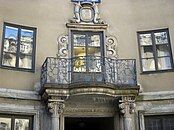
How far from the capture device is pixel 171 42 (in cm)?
1358

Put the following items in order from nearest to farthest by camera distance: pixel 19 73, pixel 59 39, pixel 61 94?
pixel 61 94
pixel 19 73
pixel 59 39

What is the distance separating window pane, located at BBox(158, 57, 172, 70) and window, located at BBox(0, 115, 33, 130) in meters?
5.24

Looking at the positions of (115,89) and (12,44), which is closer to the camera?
(115,89)

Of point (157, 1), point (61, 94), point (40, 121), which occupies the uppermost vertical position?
point (157, 1)

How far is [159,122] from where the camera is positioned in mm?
12727

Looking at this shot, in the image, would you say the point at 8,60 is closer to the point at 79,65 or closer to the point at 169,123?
the point at 79,65

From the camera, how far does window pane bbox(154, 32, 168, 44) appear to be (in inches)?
540

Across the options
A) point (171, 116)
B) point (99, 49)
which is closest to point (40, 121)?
point (99, 49)

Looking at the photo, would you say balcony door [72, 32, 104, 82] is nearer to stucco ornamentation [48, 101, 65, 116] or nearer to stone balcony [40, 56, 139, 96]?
stone balcony [40, 56, 139, 96]

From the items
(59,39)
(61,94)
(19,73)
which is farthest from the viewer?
(59,39)

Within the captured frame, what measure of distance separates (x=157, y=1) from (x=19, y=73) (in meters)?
6.22

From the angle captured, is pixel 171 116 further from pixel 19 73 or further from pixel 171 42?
pixel 19 73

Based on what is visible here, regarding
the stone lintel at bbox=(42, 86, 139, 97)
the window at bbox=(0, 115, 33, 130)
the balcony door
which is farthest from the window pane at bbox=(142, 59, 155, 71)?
the window at bbox=(0, 115, 33, 130)

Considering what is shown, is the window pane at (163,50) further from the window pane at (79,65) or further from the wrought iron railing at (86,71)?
the window pane at (79,65)
